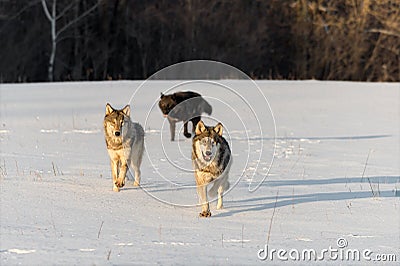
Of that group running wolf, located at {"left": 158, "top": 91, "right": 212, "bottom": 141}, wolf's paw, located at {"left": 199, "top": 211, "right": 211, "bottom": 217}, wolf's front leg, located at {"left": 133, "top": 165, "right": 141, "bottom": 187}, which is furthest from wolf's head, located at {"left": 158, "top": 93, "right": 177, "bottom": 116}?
wolf's paw, located at {"left": 199, "top": 211, "right": 211, "bottom": 217}

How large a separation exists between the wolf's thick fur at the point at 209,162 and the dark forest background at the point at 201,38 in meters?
23.0

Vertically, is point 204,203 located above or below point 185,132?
Result: below

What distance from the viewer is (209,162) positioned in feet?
20.7

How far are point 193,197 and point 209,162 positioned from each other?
0.75 m

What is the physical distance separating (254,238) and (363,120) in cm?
1077

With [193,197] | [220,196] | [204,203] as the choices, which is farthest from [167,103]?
[204,203]

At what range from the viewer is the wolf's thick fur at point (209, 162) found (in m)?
6.29

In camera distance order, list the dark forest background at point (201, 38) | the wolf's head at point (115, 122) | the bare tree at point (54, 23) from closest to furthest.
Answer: the wolf's head at point (115, 122), the bare tree at point (54, 23), the dark forest background at point (201, 38)

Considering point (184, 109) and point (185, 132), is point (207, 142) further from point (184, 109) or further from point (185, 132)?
point (184, 109)

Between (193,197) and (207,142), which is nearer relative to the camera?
(207,142)

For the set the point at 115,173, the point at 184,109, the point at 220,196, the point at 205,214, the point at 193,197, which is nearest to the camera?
the point at 205,214

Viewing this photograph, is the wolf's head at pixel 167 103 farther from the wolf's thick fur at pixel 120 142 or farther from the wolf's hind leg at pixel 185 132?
the wolf's thick fur at pixel 120 142

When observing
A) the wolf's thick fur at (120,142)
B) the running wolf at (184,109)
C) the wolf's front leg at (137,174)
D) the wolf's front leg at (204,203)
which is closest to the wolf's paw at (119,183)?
the wolf's thick fur at (120,142)

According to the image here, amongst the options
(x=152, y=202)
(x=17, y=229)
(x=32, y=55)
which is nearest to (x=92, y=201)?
(x=152, y=202)
